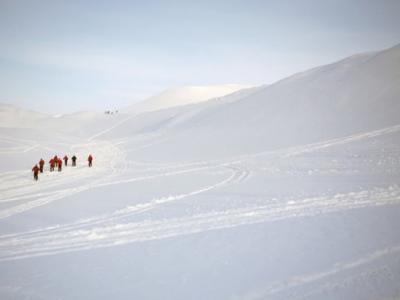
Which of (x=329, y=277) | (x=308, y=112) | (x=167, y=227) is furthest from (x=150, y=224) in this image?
(x=308, y=112)

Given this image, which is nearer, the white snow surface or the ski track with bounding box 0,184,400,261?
the white snow surface

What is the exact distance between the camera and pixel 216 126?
4509 centimetres

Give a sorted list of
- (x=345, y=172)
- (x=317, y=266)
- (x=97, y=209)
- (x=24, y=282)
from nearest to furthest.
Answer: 1. (x=317, y=266)
2. (x=24, y=282)
3. (x=97, y=209)
4. (x=345, y=172)

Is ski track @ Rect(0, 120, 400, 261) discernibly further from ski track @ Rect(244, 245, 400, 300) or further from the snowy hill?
the snowy hill

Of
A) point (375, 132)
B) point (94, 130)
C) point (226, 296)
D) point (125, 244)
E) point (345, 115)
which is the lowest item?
point (226, 296)

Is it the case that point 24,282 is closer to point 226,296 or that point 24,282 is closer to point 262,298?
point 226,296

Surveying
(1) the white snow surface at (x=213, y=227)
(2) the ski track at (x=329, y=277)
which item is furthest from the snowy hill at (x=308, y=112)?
(2) the ski track at (x=329, y=277)

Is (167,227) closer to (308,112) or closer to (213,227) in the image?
(213,227)

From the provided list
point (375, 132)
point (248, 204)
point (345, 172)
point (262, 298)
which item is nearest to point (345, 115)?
point (375, 132)

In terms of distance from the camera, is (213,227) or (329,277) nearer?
(329,277)

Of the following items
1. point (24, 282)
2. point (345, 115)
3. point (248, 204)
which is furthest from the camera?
point (345, 115)

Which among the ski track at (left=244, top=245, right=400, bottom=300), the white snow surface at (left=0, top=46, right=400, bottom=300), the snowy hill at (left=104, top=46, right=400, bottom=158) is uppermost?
the snowy hill at (left=104, top=46, right=400, bottom=158)

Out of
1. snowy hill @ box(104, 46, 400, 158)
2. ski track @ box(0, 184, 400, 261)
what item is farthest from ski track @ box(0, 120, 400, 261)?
snowy hill @ box(104, 46, 400, 158)

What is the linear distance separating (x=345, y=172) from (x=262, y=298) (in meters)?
11.6
